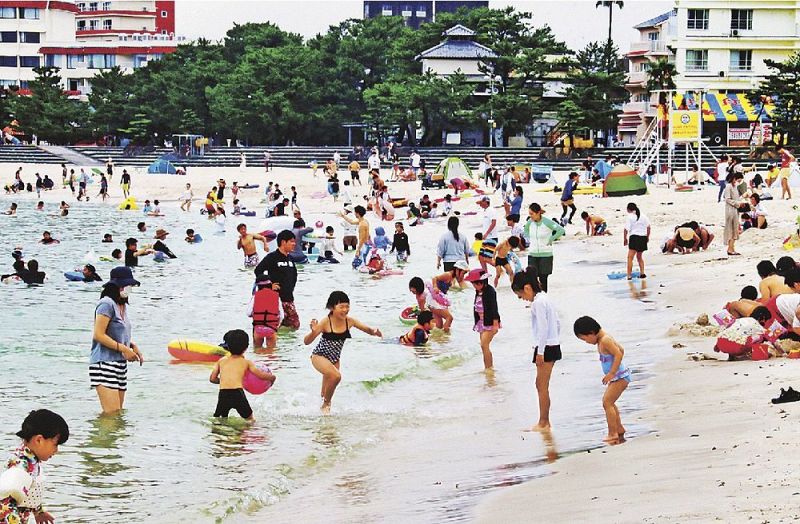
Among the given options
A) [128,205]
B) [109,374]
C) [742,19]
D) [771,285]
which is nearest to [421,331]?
[771,285]

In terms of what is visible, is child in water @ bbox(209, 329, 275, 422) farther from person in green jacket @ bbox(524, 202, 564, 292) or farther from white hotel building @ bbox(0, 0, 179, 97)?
white hotel building @ bbox(0, 0, 179, 97)

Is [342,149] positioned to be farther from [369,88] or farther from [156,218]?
[156,218]

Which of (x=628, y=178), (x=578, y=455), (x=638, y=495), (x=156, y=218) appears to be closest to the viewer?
(x=638, y=495)

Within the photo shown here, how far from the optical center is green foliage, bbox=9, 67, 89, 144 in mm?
85062

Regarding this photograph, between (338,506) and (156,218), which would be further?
(156,218)

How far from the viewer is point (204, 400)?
44.8ft

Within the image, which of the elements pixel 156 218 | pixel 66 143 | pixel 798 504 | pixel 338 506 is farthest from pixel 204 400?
pixel 66 143

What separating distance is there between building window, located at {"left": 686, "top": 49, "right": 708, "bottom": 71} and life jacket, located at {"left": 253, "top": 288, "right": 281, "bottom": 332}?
57245 millimetres

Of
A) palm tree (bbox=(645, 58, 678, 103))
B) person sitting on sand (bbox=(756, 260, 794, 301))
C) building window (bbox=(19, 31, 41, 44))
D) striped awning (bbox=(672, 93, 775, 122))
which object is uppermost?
building window (bbox=(19, 31, 41, 44))

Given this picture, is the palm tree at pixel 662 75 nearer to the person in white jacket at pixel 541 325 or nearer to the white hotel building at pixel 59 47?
the person in white jacket at pixel 541 325

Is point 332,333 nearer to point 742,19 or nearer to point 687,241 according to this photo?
point 687,241

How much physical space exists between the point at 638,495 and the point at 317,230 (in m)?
25.9

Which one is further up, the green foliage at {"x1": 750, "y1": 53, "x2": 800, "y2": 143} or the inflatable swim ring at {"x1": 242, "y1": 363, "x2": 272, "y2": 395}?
the green foliage at {"x1": 750, "y1": 53, "x2": 800, "y2": 143}

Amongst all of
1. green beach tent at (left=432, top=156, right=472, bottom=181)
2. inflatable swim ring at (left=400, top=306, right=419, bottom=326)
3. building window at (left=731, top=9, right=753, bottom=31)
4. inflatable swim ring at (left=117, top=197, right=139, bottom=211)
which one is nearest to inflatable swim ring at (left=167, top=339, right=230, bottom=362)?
inflatable swim ring at (left=400, top=306, right=419, bottom=326)
